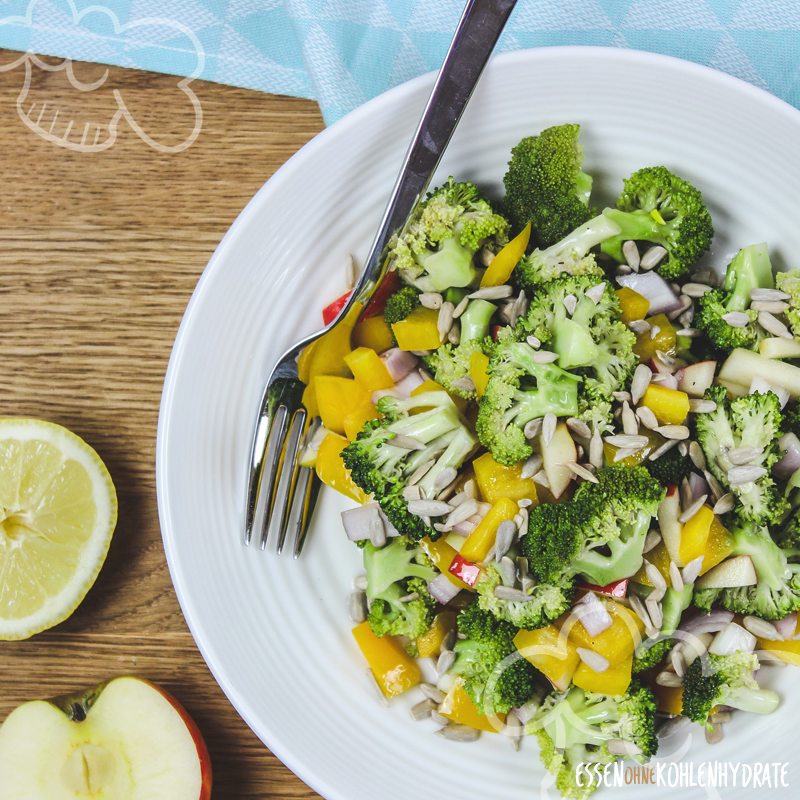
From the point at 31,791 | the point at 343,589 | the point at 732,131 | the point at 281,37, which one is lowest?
the point at 31,791

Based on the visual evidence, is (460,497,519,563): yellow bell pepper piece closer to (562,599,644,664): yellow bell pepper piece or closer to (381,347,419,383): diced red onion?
(562,599,644,664): yellow bell pepper piece

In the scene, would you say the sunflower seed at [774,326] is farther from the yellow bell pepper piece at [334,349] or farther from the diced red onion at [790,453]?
the yellow bell pepper piece at [334,349]

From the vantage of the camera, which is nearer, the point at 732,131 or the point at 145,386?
the point at 732,131

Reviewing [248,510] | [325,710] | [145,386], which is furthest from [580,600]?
[145,386]

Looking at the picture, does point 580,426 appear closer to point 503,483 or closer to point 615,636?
point 503,483

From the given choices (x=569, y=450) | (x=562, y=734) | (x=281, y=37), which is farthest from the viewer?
(x=281, y=37)

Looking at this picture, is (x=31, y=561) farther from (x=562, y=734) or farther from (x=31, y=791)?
(x=562, y=734)

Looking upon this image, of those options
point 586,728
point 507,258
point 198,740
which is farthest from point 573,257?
point 198,740

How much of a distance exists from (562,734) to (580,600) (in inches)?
15.6

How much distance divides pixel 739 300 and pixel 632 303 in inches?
11.2

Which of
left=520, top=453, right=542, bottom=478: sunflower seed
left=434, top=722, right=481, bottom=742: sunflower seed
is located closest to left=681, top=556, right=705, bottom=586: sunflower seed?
left=520, top=453, right=542, bottom=478: sunflower seed

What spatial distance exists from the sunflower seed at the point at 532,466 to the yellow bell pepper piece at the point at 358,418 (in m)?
0.44

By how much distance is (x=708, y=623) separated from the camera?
1.75m

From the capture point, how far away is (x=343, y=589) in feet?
6.57
